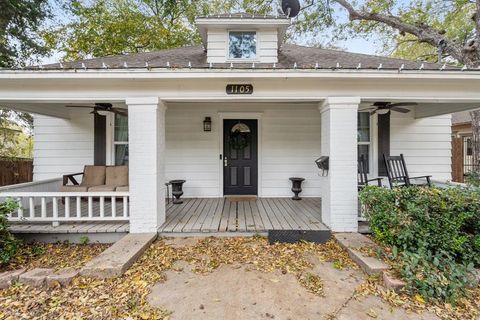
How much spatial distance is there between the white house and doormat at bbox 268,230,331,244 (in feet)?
1.01

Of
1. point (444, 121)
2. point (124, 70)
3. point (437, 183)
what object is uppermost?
point (124, 70)

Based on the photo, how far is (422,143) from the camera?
5.66 m

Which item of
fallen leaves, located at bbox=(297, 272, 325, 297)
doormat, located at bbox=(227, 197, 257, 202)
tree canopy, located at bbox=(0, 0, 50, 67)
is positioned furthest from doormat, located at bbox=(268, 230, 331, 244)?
tree canopy, located at bbox=(0, 0, 50, 67)

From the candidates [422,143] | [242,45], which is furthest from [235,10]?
[422,143]

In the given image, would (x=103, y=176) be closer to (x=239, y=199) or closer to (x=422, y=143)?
(x=239, y=199)

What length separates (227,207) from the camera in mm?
A: 4941

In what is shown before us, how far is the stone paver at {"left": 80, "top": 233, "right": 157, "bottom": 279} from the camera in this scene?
2523 millimetres

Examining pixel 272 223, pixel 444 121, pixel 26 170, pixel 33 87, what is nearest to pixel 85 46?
pixel 26 170

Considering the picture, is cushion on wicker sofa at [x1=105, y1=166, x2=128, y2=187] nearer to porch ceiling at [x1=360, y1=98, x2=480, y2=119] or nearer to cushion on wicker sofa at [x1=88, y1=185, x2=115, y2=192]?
cushion on wicker sofa at [x1=88, y1=185, x2=115, y2=192]

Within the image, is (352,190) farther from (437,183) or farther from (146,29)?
(146,29)

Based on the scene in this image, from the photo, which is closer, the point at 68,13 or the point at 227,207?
the point at 227,207

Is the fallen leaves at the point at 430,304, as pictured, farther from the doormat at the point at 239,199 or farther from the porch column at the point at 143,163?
the doormat at the point at 239,199

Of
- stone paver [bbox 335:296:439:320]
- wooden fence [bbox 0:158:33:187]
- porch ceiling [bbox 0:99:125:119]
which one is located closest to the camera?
stone paver [bbox 335:296:439:320]

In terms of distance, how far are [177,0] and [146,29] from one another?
2701mm
